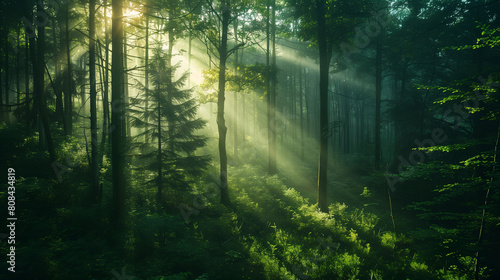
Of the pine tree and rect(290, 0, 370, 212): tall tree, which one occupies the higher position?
rect(290, 0, 370, 212): tall tree

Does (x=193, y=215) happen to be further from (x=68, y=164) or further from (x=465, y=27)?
(x=465, y=27)

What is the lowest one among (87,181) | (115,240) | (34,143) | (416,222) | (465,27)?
(416,222)

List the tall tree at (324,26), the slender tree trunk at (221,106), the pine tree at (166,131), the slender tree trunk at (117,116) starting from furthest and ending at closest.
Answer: the slender tree trunk at (221,106) < the tall tree at (324,26) < the pine tree at (166,131) < the slender tree trunk at (117,116)

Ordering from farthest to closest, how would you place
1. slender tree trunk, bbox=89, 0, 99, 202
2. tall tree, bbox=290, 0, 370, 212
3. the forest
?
1. tall tree, bbox=290, 0, 370, 212
2. slender tree trunk, bbox=89, 0, 99, 202
3. the forest

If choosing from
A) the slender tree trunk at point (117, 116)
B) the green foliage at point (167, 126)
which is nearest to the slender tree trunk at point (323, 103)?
the green foliage at point (167, 126)

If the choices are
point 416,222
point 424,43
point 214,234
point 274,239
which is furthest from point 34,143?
point 424,43

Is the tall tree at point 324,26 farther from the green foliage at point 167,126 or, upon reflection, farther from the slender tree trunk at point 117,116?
the slender tree trunk at point 117,116

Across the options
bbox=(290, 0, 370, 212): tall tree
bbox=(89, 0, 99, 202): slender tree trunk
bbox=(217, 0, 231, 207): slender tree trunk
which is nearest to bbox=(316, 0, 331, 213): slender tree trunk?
bbox=(290, 0, 370, 212): tall tree

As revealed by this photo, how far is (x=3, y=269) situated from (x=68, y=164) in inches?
299

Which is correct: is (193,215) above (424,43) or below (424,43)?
below

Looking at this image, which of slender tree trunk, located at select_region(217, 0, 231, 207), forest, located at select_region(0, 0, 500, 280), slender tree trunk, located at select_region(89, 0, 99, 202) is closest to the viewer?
forest, located at select_region(0, 0, 500, 280)

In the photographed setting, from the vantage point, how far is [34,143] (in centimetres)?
1342

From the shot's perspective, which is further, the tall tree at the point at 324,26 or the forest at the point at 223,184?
the tall tree at the point at 324,26

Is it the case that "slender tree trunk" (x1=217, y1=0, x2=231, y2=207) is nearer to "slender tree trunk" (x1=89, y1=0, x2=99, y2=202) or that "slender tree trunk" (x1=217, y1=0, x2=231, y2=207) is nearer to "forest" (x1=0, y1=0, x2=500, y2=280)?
"forest" (x1=0, y1=0, x2=500, y2=280)
